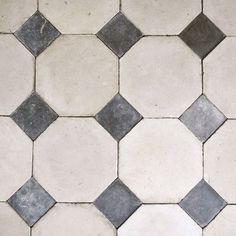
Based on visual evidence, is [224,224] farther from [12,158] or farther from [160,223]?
[12,158]

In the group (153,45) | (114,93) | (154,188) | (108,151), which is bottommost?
(154,188)

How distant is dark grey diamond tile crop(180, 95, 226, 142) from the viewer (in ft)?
5.04

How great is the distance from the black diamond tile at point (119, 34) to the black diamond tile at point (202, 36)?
0.55 ft

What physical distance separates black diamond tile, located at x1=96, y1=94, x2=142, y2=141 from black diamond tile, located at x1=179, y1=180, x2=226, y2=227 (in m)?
0.30

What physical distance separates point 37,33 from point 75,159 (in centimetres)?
45

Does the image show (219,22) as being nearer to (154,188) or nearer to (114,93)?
(114,93)

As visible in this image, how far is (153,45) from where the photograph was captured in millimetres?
1586

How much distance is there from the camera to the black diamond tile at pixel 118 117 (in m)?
1.54

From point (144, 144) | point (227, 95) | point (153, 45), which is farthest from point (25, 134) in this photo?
point (227, 95)

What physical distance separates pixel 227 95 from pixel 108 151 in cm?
44

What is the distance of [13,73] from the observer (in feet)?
5.12

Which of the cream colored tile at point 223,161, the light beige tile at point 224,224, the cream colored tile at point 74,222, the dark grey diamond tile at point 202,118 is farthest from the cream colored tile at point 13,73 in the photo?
the light beige tile at point 224,224

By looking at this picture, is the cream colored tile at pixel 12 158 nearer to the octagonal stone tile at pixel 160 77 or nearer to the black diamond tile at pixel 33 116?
the black diamond tile at pixel 33 116

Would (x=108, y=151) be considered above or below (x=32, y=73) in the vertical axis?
below
